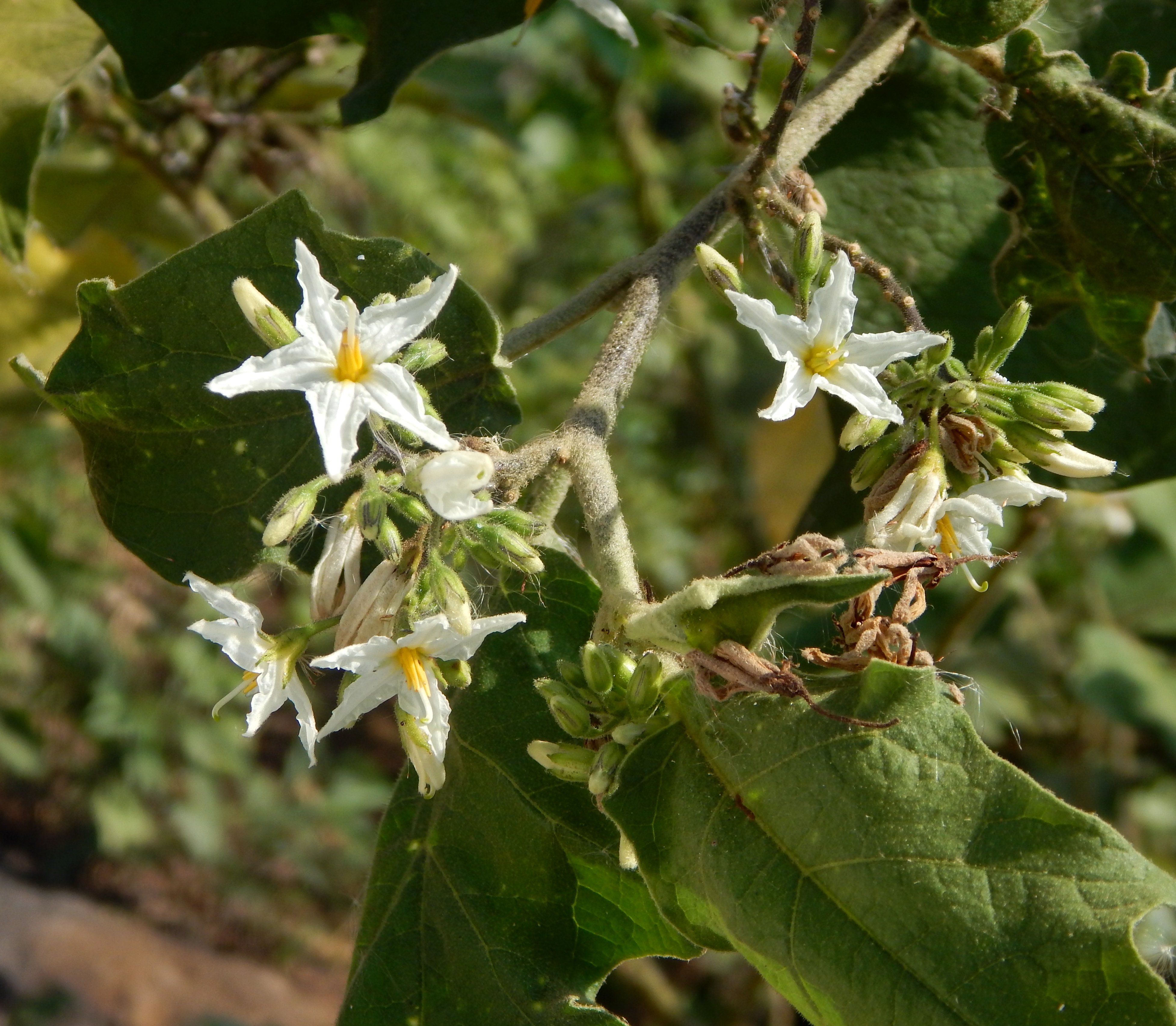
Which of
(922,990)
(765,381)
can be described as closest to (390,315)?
(922,990)

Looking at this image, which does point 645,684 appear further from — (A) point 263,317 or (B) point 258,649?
(A) point 263,317

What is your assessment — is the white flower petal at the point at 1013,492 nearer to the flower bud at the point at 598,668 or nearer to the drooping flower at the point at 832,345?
the drooping flower at the point at 832,345

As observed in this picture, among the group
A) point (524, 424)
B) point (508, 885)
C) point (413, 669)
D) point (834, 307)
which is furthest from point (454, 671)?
point (524, 424)

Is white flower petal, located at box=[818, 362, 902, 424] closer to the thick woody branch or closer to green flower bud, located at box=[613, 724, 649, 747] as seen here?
the thick woody branch

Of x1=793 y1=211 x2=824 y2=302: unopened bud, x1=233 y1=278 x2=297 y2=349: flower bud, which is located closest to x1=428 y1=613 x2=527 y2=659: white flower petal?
x1=233 y1=278 x2=297 y2=349: flower bud

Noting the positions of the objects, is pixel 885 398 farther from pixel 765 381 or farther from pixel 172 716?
pixel 172 716

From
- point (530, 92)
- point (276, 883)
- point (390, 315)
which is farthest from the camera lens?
point (530, 92)
